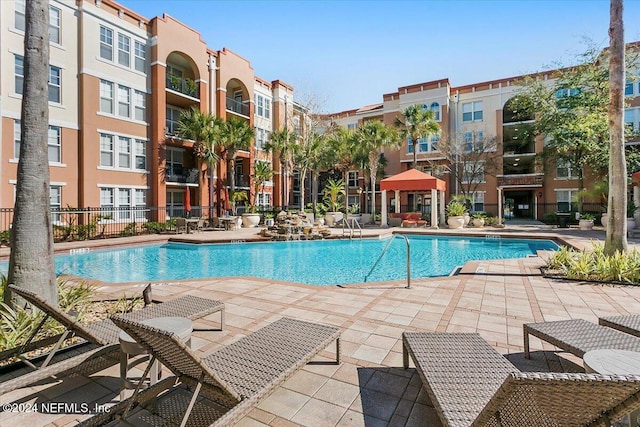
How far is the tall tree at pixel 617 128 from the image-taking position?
7566mm

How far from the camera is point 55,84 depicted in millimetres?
16156

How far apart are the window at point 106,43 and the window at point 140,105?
2182mm

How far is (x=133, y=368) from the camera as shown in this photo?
10.5ft

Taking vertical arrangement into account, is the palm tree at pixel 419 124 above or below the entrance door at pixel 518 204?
above

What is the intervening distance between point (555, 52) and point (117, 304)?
2952 centimetres

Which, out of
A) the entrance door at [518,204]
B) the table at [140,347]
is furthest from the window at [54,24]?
the entrance door at [518,204]

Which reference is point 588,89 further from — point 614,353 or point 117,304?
point 117,304

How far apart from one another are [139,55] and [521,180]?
101 ft

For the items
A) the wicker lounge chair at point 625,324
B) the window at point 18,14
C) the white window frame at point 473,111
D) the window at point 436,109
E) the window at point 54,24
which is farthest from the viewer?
the window at point 436,109

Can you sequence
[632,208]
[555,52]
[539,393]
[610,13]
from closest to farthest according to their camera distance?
[539,393]
[610,13]
[632,208]
[555,52]

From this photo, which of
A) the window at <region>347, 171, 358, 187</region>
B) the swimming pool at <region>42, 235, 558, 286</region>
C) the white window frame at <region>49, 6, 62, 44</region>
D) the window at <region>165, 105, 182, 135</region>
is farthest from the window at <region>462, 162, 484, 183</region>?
the white window frame at <region>49, 6, 62, 44</region>

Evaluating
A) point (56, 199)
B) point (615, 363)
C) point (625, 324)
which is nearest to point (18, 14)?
point (56, 199)

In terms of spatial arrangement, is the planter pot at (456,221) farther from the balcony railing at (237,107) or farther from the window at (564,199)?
the balcony railing at (237,107)

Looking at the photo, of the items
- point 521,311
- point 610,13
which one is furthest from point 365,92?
point 521,311
